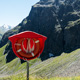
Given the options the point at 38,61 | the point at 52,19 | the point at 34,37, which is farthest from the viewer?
the point at 52,19

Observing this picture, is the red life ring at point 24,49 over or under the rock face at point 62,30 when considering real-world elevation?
over

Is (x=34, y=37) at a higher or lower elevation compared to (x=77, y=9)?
higher

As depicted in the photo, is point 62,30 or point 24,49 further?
point 62,30

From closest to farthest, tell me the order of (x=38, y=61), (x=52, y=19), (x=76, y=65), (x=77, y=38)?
(x=76, y=65) < (x=77, y=38) < (x=38, y=61) < (x=52, y=19)

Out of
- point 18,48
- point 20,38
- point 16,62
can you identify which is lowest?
point 16,62

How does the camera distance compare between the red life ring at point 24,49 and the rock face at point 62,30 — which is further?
the rock face at point 62,30

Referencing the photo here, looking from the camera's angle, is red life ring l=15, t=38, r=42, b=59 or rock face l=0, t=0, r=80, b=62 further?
rock face l=0, t=0, r=80, b=62

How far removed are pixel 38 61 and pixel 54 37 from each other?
40922 mm

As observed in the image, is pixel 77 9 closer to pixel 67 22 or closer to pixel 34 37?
pixel 67 22

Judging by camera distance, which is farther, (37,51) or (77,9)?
(77,9)

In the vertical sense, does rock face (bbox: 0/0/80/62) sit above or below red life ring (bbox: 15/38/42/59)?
below

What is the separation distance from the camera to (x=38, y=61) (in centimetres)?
16088

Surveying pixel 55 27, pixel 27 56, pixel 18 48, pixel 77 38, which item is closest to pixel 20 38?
pixel 18 48

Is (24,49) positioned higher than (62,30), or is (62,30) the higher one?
(24,49)
